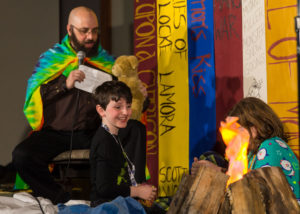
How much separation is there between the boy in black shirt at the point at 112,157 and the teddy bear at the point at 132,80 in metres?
0.25

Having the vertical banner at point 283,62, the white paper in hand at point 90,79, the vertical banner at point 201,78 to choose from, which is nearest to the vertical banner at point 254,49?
the vertical banner at point 283,62

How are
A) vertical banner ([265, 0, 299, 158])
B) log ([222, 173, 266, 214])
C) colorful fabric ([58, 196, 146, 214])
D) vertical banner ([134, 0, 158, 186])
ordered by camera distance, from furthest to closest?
vertical banner ([134, 0, 158, 186]) < vertical banner ([265, 0, 299, 158]) < colorful fabric ([58, 196, 146, 214]) < log ([222, 173, 266, 214])

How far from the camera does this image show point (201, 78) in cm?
293

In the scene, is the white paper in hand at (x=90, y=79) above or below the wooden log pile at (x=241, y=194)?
above

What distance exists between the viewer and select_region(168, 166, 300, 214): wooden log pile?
1.39m

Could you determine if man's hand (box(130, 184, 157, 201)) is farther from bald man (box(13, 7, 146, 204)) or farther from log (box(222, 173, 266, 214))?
log (box(222, 173, 266, 214))

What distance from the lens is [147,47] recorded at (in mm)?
3256

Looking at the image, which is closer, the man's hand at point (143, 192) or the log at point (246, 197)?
the log at point (246, 197)

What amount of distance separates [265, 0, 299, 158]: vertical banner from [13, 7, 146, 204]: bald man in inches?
31.2

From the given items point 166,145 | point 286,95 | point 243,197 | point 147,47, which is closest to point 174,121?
point 166,145

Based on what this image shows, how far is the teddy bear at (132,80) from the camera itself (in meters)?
2.74

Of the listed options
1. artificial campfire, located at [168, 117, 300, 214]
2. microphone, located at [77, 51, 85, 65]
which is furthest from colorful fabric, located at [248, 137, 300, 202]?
microphone, located at [77, 51, 85, 65]

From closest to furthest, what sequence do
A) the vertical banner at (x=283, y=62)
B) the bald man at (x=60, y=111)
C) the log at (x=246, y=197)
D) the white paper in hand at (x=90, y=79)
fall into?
the log at (x=246, y=197) < the vertical banner at (x=283, y=62) < the bald man at (x=60, y=111) < the white paper in hand at (x=90, y=79)

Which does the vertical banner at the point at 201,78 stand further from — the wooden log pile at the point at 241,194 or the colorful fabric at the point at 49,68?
the wooden log pile at the point at 241,194
